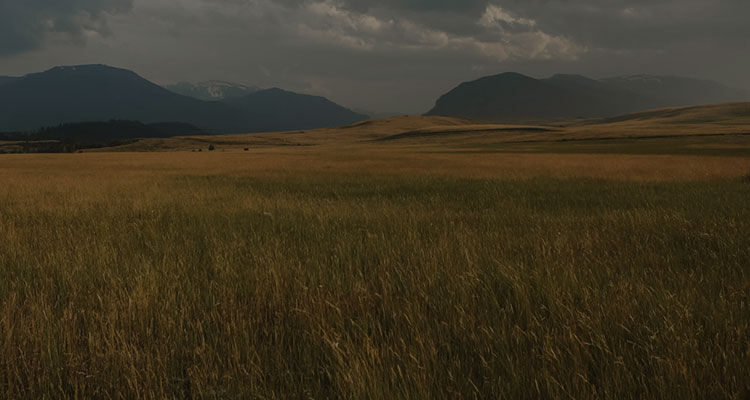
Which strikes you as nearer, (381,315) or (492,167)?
(381,315)

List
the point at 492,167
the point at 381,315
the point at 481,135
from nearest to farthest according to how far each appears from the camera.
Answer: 1. the point at 381,315
2. the point at 492,167
3. the point at 481,135

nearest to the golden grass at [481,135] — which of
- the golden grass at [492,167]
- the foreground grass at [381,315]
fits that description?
the golden grass at [492,167]

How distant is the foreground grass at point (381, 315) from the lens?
2312 millimetres

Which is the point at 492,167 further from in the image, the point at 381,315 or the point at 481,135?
the point at 481,135

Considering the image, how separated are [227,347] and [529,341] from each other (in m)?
2.10

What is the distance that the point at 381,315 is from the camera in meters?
3.33

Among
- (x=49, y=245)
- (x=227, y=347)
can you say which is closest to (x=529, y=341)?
(x=227, y=347)

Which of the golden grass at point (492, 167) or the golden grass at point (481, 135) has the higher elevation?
the golden grass at point (481, 135)

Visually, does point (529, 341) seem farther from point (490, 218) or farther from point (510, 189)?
point (510, 189)

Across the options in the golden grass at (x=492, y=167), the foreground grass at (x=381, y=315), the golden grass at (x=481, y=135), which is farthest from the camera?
the golden grass at (x=481, y=135)

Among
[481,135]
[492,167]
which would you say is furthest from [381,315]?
[481,135]

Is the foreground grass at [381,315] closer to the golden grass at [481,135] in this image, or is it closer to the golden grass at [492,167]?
the golden grass at [492,167]

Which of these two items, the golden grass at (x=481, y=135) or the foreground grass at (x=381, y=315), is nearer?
the foreground grass at (x=381, y=315)

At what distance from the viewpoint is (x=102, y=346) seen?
9.14 feet
